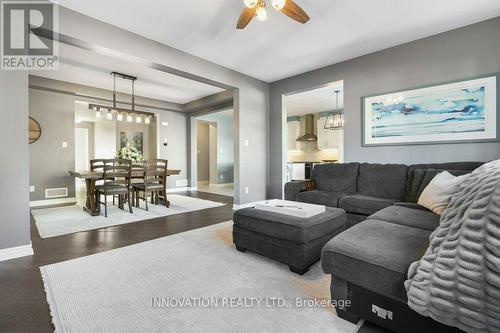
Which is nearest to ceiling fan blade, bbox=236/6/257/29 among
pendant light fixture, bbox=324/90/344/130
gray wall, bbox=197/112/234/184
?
pendant light fixture, bbox=324/90/344/130

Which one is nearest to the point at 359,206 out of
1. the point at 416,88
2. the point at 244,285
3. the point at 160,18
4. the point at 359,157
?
the point at 359,157

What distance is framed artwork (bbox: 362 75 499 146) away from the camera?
2828mm

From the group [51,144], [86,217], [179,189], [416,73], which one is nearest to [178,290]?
[86,217]

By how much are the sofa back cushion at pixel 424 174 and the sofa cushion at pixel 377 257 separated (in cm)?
141

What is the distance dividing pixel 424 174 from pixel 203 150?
777 cm

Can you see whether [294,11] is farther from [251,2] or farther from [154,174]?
[154,174]

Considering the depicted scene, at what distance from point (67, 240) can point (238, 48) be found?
349 cm

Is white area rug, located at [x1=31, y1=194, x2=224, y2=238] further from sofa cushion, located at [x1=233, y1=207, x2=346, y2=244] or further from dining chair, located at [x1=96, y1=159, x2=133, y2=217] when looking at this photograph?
sofa cushion, located at [x1=233, y1=207, x2=346, y2=244]

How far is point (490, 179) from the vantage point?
38.5 inches

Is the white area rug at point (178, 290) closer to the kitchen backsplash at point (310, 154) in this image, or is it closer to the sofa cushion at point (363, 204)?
the sofa cushion at point (363, 204)

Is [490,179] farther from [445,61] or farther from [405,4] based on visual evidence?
[445,61]

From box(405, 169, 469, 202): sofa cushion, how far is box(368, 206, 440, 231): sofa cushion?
0.60m

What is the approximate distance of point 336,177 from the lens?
361cm

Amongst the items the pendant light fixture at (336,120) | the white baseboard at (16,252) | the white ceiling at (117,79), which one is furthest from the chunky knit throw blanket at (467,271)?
the pendant light fixture at (336,120)
